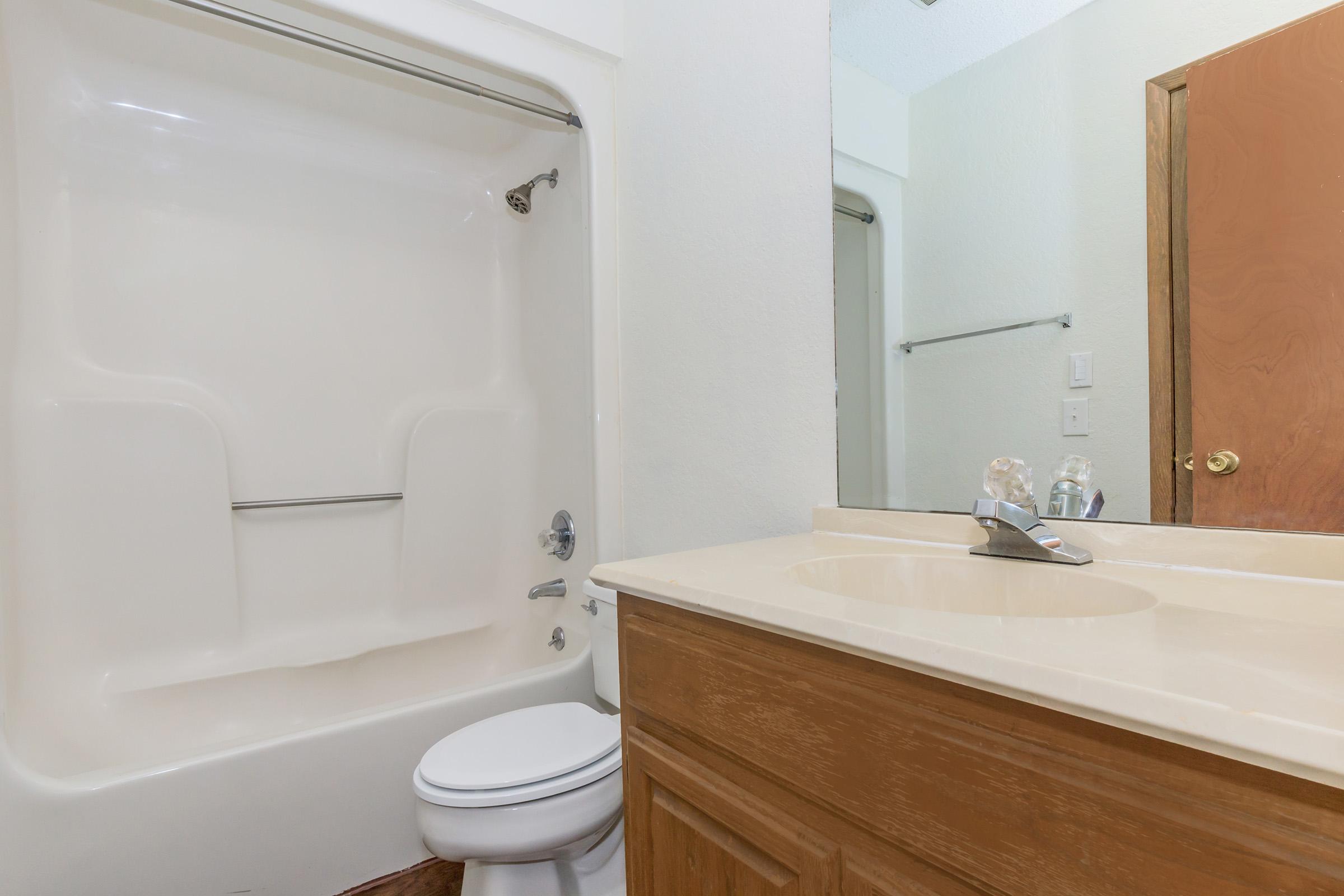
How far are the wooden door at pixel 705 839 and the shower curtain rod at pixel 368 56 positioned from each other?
1511 mm

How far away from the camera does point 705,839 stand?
742 mm

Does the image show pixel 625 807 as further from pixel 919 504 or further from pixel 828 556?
pixel 919 504

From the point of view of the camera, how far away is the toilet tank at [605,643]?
143cm

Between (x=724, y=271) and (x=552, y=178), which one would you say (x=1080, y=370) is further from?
(x=552, y=178)

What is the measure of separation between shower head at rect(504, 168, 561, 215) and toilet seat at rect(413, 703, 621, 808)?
147 cm

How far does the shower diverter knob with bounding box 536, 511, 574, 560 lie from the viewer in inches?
74.0

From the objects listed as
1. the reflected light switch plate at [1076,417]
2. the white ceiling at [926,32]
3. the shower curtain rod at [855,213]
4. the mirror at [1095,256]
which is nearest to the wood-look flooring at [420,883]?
the mirror at [1095,256]

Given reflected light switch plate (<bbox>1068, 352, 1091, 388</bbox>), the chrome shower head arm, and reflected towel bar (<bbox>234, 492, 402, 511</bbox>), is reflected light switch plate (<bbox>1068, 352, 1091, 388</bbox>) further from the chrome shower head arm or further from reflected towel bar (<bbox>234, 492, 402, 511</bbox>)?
reflected towel bar (<bbox>234, 492, 402, 511</bbox>)

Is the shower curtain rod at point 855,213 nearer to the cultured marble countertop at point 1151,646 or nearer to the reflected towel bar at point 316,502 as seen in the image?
the cultured marble countertop at point 1151,646

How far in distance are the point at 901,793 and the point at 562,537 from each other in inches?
56.5

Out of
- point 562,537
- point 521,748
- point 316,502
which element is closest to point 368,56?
point 316,502

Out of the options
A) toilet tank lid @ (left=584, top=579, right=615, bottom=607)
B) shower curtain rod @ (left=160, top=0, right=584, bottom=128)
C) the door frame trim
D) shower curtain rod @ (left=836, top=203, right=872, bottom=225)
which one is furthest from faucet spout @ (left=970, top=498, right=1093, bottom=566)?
shower curtain rod @ (left=160, top=0, right=584, bottom=128)

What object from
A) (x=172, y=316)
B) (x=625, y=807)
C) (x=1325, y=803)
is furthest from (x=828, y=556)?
(x=172, y=316)

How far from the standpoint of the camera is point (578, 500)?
188 centimetres
